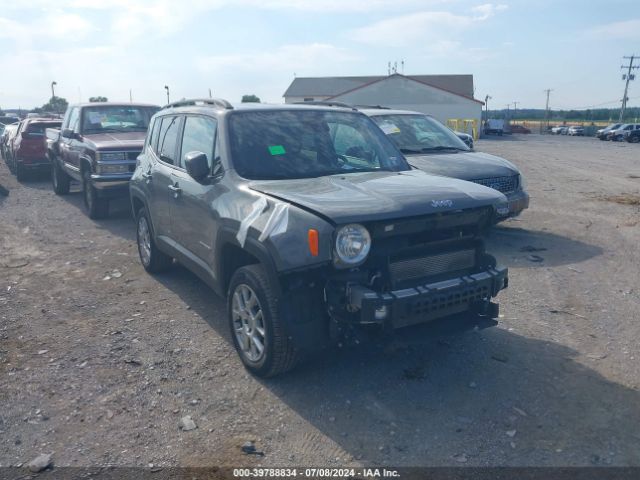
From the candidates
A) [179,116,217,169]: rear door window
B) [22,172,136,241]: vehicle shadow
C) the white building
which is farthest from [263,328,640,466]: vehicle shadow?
the white building

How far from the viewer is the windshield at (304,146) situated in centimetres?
478

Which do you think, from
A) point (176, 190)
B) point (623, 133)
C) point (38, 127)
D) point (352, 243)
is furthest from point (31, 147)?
point (623, 133)

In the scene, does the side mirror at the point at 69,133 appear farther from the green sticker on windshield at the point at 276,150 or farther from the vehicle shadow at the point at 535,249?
the vehicle shadow at the point at 535,249

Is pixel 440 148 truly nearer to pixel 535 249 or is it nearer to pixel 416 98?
pixel 535 249

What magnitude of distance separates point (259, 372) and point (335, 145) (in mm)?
2136

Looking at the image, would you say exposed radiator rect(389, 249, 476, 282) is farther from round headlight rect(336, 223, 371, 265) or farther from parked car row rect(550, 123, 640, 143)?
parked car row rect(550, 123, 640, 143)

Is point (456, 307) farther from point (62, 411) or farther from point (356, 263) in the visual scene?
point (62, 411)

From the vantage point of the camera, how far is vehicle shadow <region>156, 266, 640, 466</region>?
11.3ft

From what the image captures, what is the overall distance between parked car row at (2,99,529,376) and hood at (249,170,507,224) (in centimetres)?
1

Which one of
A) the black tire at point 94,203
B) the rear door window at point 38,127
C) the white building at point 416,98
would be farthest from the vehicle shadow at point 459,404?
the white building at point 416,98

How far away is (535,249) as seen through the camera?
8.06 m

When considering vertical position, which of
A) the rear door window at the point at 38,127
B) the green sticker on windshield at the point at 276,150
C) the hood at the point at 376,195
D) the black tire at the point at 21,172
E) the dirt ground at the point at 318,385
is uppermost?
the green sticker on windshield at the point at 276,150

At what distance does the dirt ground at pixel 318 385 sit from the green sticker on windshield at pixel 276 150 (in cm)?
170

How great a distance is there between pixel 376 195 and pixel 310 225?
640 millimetres
